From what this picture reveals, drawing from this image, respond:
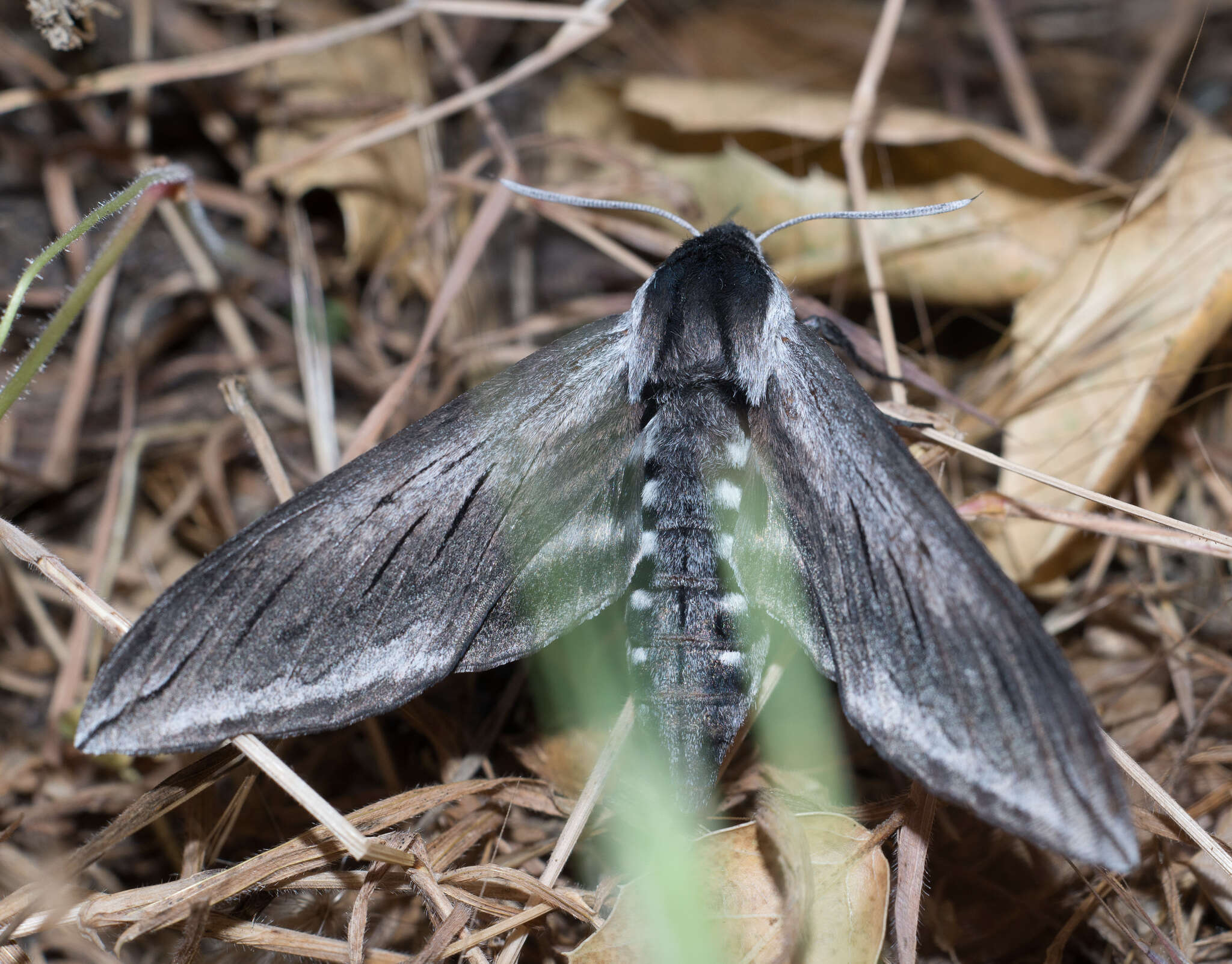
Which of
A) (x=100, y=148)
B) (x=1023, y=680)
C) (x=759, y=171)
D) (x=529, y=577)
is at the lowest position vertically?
(x=1023, y=680)

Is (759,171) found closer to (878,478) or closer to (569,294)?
(569,294)

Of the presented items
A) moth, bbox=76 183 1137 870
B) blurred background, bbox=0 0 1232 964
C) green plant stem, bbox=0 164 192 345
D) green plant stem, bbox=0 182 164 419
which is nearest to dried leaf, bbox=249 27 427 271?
blurred background, bbox=0 0 1232 964

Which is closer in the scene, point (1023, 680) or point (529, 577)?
point (1023, 680)

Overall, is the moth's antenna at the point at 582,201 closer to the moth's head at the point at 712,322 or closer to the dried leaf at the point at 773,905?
the moth's head at the point at 712,322

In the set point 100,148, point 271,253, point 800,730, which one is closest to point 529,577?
point 800,730

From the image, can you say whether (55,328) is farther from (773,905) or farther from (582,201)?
(773,905)

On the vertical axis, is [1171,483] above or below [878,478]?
below

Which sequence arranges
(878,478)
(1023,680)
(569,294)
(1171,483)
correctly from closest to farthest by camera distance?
(1023,680) → (878,478) → (1171,483) → (569,294)
